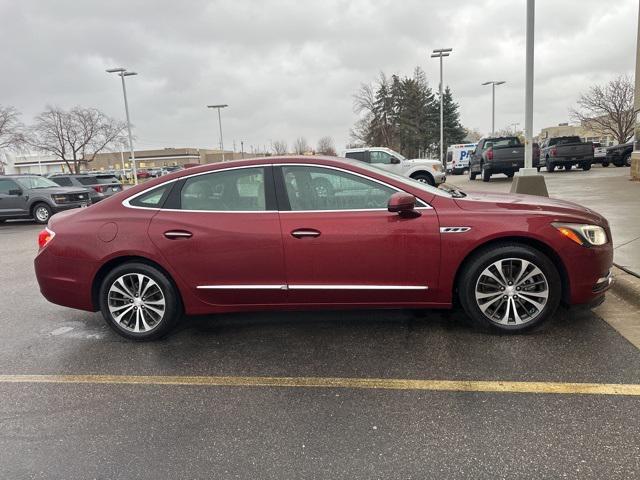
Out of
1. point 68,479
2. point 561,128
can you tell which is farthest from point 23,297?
point 561,128

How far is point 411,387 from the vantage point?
10.5 feet

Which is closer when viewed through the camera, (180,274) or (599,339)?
(599,339)

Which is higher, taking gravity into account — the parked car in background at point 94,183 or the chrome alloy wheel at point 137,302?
the parked car in background at point 94,183

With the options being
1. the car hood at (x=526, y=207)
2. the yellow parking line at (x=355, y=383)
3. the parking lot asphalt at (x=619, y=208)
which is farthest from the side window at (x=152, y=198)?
the parking lot asphalt at (x=619, y=208)

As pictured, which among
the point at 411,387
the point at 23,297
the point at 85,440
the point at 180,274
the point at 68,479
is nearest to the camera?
the point at 68,479

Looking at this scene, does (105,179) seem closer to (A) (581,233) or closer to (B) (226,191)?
(B) (226,191)

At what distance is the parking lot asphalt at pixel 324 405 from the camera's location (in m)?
2.46

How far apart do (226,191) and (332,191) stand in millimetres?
944

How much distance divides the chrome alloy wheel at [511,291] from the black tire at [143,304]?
2.61 metres

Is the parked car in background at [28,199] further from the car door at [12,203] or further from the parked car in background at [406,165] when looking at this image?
the parked car in background at [406,165]

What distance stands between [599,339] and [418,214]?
5.80ft

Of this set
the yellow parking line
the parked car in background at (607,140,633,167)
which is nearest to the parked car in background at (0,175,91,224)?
the yellow parking line

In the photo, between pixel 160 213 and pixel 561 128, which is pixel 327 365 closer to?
pixel 160 213

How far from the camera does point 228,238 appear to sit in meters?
3.91
